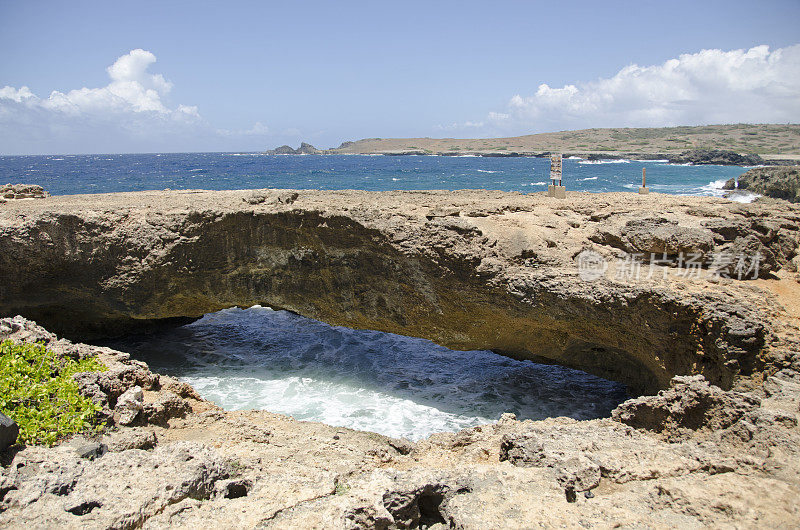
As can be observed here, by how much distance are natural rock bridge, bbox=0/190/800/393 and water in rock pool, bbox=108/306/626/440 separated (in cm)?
88

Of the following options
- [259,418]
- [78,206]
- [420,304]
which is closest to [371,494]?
[259,418]

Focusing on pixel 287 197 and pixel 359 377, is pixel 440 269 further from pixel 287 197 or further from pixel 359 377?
pixel 287 197

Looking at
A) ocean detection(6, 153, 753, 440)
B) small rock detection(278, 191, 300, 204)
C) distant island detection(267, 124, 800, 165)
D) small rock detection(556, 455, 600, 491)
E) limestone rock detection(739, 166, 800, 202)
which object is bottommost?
ocean detection(6, 153, 753, 440)

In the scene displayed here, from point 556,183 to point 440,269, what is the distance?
22.3 ft

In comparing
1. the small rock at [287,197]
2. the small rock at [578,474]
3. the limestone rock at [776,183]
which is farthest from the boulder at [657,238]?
the limestone rock at [776,183]

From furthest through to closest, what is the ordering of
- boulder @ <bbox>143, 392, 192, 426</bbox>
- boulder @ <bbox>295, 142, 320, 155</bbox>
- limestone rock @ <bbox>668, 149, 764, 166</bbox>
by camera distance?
boulder @ <bbox>295, 142, 320, 155</bbox> → limestone rock @ <bbox>668, 149, 764, 166</bbox> → boulder @ <bbox>143, 392, 192, 426</bbox>

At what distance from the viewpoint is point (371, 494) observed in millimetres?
3871

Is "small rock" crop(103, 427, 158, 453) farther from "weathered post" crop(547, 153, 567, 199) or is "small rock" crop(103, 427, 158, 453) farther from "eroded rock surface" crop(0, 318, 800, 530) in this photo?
"weathered post" crop(547, 153, 567, 199)

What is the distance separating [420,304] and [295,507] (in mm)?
5388

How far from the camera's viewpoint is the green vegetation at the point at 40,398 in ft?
15.4

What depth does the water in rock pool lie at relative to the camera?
905 centimetres

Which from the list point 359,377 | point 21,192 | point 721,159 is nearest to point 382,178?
point 21,192

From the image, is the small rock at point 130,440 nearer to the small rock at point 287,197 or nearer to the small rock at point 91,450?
the small rock at point 91,450

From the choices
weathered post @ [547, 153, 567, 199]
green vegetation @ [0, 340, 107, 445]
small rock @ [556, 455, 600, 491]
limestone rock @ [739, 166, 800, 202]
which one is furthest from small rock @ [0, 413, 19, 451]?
limestone rock @ [739, 166, 800, 202]
